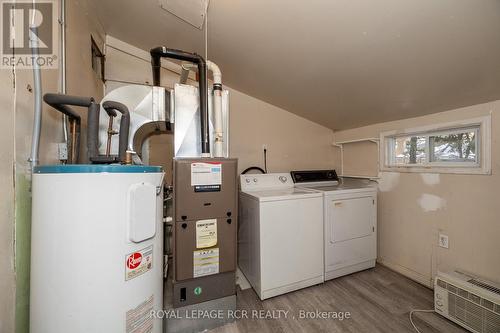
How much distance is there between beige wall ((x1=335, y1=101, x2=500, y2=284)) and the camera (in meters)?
1.61

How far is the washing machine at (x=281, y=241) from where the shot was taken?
5.81ft

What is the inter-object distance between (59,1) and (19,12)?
1.38ft

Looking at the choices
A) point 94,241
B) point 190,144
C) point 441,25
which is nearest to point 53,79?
point 190,144

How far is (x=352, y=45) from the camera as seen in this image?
1416mm

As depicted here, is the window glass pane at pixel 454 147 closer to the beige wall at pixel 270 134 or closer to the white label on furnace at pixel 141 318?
the beige wall at pixel 270 134

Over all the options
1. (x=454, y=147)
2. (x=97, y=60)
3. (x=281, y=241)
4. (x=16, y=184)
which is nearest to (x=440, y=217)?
(x=454, y=147)

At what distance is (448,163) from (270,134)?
1925 mm

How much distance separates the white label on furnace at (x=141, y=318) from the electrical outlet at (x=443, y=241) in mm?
2464

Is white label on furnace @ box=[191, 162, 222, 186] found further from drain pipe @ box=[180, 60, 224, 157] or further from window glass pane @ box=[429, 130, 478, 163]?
window glass pane @ box=[429, 130, 478, 163]

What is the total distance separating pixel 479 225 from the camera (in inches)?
65.9

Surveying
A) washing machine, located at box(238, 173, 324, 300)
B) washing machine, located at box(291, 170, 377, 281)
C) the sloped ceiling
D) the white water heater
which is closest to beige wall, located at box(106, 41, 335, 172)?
the sloped ceiling

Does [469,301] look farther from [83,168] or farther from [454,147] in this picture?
[83,168]

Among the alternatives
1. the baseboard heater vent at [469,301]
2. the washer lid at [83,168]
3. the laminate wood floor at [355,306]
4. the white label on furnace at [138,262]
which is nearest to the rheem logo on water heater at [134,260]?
the white label on furnace at [138,262]

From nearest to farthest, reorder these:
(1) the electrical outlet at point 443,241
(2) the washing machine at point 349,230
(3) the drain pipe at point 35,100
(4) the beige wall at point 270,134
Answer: (3) the drain pipe at point 35,100 → (1) the electrical outlet at point 443,241 → (2) the washing machine at point 349,230 → (4) the beige wall at point 270,134
